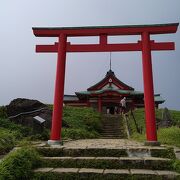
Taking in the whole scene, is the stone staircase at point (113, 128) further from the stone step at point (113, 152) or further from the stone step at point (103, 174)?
the stone step at point (103, 174)

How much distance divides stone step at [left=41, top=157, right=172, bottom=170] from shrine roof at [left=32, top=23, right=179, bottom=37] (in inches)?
204

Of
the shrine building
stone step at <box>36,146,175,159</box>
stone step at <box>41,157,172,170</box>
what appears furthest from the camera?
the shrine building

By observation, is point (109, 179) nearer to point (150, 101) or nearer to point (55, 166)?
point (55, 166)

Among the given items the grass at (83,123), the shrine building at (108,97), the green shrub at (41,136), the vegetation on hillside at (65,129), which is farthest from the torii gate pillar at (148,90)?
the shrine building at (108,97)

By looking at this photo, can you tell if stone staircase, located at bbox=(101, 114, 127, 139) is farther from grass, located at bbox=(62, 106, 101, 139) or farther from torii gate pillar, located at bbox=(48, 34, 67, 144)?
torii gate pillar, located at bbox=(48, 34, 67, 144)

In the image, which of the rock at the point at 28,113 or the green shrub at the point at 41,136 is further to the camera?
the rock at the point at 28,113

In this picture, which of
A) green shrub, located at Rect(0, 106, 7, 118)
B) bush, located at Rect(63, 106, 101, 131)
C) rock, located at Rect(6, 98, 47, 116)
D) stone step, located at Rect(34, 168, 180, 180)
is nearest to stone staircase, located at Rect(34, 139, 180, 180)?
stone step, located at Rect(34, 168, 180, 180)

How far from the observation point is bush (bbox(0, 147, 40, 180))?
19.2 ft

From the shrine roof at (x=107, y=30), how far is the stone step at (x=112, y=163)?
5180 mm

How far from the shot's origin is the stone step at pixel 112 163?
273 inches

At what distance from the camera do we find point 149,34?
34.8 feet

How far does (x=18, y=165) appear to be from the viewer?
625 cm

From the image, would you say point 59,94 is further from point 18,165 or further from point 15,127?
point 15,127

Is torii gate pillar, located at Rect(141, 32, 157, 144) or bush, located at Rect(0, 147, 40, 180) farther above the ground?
torii gate pillar, located at Rect(141, 32, 157, 144)
